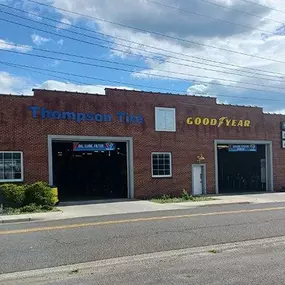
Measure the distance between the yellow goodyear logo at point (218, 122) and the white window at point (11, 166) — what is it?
10.6 m

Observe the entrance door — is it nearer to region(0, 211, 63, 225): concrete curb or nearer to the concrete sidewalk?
the concrete sidewalk

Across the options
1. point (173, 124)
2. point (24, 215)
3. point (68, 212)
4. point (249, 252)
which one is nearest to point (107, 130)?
point (173, 124)

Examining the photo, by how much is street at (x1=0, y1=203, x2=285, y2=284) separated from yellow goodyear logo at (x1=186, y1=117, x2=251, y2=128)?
1368 centimetres

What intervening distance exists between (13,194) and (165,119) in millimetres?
10428

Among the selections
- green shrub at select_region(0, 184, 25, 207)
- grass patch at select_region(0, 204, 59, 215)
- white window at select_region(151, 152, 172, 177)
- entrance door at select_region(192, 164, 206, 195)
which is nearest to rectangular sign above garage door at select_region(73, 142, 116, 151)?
white window at select_region(151, 152, 172, 177)

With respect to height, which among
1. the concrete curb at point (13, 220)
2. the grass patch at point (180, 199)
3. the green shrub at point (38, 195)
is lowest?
the grass patch at point (180, 199)

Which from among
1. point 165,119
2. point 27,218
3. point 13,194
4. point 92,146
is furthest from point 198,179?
point 27,218

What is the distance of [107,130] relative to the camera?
24328mm

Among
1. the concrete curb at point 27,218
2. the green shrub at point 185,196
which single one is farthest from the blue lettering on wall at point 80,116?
the concrete curb at point 27,218

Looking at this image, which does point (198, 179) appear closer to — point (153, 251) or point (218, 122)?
point (218, 122)

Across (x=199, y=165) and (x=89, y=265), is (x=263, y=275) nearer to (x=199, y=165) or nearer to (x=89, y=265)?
(x=89, y=265)

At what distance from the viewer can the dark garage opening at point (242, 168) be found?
31.7 m

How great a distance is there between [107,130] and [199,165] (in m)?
6.76

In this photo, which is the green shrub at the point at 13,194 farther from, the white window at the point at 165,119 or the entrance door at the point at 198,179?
the entrance door at the point at 198,179
